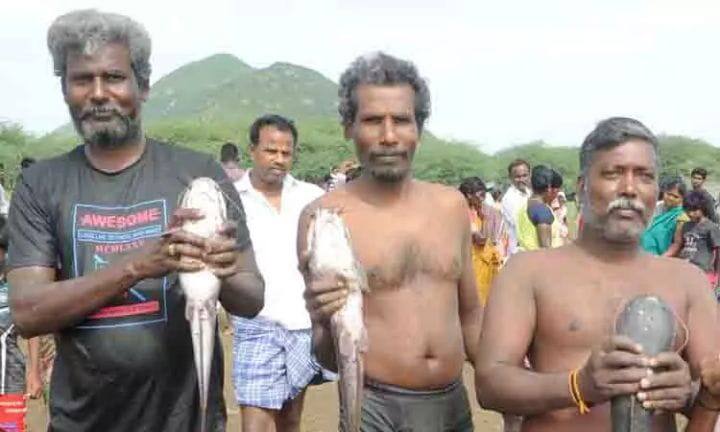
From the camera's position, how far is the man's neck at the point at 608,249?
10.00ft

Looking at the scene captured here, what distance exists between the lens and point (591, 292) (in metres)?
3.01

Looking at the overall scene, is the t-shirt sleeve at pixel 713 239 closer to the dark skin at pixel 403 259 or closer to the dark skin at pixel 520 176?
the dark skin at pixel 520 176

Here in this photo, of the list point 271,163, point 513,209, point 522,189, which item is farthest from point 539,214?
point 271,163

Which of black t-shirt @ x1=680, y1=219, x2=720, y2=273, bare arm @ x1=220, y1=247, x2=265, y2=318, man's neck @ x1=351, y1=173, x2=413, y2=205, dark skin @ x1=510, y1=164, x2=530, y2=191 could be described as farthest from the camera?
dark skin @ x1=510, y1=164, x2=530, y2=191

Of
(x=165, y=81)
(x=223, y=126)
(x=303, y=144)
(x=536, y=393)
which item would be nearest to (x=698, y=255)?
(x=536, y=393)

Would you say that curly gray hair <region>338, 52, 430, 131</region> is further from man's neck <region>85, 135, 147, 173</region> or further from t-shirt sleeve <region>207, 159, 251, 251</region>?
man's neck <region>85, 135, 147, 173</region>

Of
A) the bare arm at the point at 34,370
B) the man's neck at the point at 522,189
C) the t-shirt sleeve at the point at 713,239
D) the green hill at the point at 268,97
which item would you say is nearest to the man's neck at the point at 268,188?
the bare arm at the point at 34,370

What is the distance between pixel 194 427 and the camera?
2.99m

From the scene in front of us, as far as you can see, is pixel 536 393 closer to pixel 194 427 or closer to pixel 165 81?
pixel 194 427

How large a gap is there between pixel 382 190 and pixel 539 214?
597 centimetres

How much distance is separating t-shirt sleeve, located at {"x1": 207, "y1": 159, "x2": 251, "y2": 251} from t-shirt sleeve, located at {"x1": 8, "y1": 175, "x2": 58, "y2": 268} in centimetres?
50

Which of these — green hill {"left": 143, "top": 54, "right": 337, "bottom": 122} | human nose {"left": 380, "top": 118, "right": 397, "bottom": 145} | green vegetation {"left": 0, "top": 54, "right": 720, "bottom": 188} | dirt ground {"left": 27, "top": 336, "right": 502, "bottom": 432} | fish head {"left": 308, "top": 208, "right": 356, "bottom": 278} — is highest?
green hill {"left": 143, "top": 54, "right": 337, "bottom": 122}

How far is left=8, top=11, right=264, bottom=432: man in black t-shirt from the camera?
2.87 m

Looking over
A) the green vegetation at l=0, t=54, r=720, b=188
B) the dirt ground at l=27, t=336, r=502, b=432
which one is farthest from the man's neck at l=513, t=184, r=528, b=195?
the green vegetation at l=0, t=54, r=720, b=188
